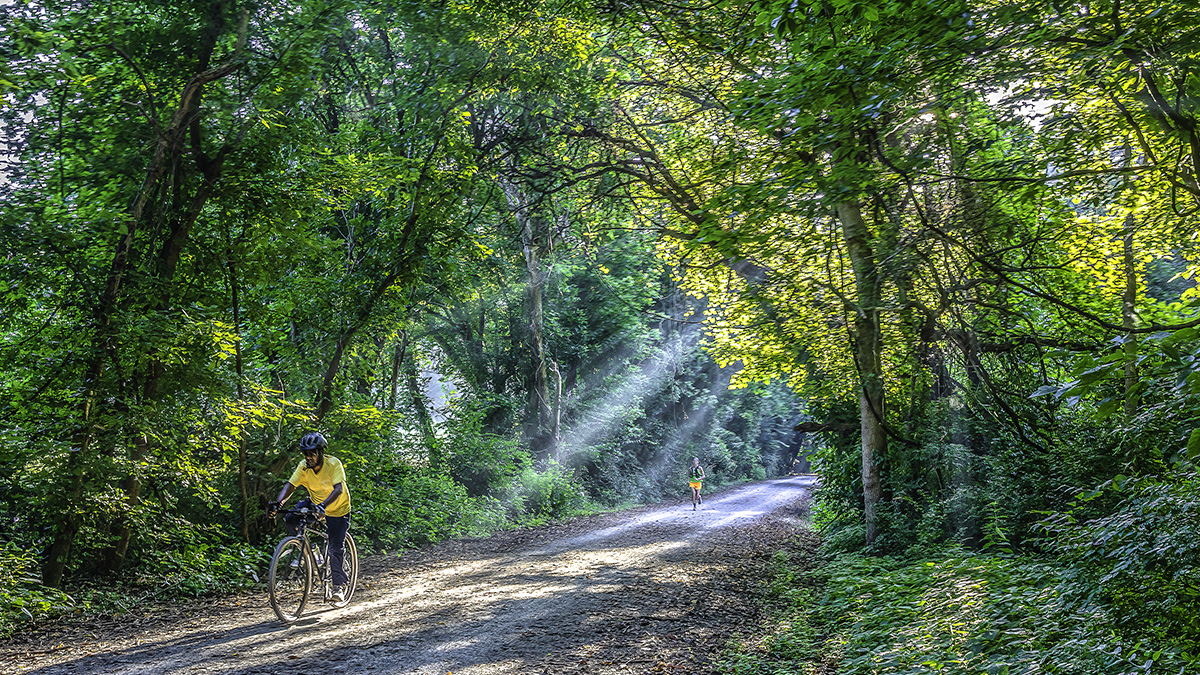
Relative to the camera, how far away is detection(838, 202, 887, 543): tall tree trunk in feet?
35.7

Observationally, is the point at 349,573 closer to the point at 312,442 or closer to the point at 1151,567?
the point at 312,442

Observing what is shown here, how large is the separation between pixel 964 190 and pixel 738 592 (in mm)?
5803

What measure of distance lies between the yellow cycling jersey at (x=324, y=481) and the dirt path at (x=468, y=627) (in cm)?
115

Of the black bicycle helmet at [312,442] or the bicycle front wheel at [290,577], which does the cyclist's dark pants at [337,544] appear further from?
the black bicycle helmet at [312,442]

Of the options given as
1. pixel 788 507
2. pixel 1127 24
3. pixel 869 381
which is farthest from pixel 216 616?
pixel 788 507

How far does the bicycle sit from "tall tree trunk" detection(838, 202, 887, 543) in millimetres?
7468

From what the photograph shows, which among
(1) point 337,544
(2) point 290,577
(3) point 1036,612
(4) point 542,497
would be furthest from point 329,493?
(4) point 542,497

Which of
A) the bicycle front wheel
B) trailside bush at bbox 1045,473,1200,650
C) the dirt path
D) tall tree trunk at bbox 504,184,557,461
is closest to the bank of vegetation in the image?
trailside bush at bbox 1045,473,1200,650

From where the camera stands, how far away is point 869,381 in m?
11.6

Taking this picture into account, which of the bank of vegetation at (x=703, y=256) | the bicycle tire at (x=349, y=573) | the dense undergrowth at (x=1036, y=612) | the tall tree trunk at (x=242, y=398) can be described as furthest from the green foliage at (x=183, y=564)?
the dense undergrowth at (x=1036, y=612)

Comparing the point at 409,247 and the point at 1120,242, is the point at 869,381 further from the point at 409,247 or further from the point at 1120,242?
the point at 409,247

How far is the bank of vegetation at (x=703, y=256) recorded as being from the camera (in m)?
5.95

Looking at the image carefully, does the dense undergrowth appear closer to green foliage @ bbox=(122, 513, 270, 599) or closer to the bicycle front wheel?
the bicycle front wheel

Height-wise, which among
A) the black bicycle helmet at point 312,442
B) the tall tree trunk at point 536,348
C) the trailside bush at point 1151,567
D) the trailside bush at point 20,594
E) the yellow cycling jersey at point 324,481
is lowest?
the trailside bush at point 1151,567
